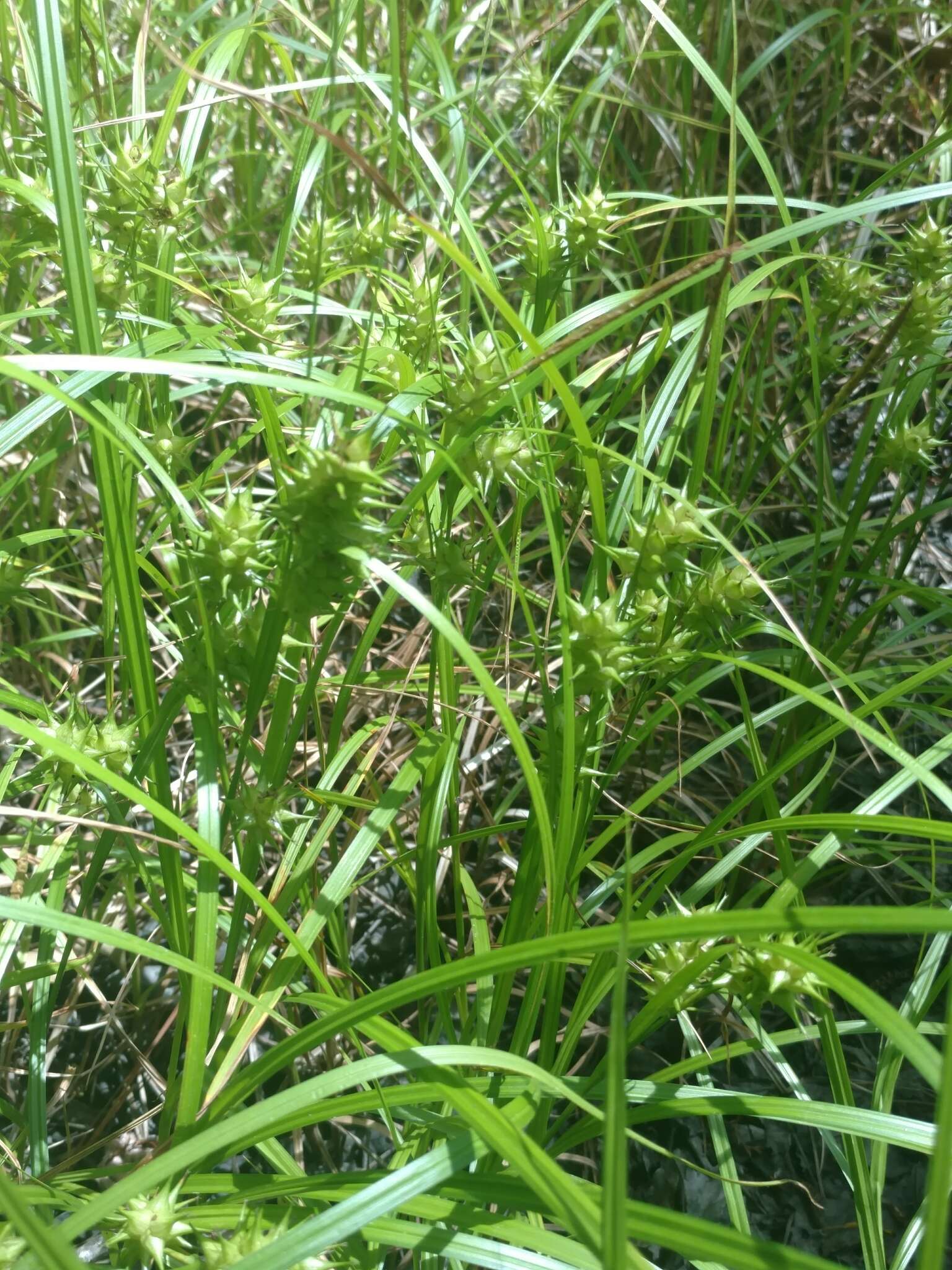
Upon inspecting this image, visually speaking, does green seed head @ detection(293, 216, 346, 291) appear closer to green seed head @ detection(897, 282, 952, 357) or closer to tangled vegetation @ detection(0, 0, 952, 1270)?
tangled vegetation @ detection(0, 0, 952, 1270)

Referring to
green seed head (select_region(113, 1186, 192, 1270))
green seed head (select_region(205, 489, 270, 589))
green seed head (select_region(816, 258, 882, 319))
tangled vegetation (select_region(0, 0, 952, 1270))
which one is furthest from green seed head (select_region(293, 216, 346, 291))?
green seed head (select_region(113, 1186, 192, 1270))

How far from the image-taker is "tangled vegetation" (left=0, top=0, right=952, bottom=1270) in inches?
23.4

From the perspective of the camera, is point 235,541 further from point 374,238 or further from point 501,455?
point 374,238

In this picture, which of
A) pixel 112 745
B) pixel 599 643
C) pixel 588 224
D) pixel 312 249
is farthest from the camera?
pixel 312 249

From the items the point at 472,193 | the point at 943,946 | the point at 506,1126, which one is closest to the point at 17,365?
the point at 506,1126

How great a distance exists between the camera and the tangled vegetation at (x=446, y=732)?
59cm

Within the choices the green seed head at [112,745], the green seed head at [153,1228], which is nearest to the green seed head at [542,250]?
the green seed head at [112,745]

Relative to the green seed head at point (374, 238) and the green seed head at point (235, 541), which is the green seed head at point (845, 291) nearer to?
the green seed head at point (374, 238)

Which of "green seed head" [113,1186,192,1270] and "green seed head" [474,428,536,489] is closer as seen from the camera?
"green seed head" [113,1186,192,1270]

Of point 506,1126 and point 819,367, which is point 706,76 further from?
point 506,1126

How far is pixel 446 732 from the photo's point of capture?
0.85m

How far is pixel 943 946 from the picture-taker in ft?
2.76

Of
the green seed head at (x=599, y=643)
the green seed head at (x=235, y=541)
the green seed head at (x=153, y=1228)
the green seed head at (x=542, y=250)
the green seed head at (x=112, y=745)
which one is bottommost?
the green seed head at (x=153, y=1228)

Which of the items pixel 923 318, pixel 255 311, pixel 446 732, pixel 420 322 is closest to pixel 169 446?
pixel 255 311
